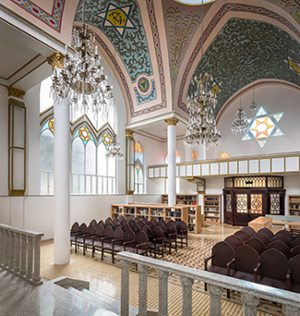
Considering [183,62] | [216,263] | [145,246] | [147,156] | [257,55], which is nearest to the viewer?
[216,263]

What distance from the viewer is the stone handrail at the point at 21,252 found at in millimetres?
3129

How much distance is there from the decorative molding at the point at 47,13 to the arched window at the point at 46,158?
15.0 feet

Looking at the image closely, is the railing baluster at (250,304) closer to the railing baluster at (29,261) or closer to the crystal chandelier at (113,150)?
the railing baluster at (29,261)

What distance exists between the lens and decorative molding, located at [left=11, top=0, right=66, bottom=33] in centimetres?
513

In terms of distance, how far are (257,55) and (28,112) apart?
11.3m

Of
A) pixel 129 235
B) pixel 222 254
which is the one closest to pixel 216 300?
pixel 222 254

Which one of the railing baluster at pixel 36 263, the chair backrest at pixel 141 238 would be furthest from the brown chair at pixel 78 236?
the railing baluster at pixel 36 263

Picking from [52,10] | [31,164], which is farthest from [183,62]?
[31,164]

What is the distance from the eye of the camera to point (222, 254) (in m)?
4.01

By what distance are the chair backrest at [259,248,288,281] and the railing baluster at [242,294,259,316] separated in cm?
240

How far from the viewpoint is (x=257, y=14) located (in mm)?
8602

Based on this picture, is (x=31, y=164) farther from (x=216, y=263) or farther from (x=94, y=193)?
(x=216, y=263)

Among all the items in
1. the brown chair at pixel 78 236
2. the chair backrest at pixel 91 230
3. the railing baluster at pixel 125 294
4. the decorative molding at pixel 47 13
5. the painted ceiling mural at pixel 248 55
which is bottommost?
the brown chair at pixel 78 236

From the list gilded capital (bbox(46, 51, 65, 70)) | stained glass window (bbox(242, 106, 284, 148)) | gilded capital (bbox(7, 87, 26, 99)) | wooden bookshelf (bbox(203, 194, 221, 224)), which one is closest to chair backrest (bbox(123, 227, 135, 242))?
gilded capital (bbox(46, 51, 65, 70))
